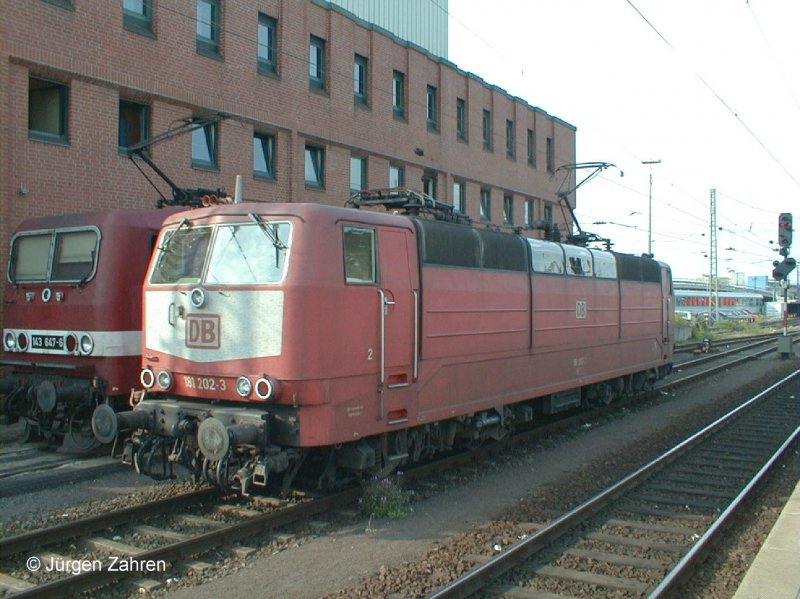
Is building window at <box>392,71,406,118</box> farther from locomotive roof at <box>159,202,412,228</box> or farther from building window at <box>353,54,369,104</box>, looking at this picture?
locomotive roof at <box>159,202,412,228</box>

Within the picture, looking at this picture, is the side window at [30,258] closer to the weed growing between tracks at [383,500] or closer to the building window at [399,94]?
the weed growing between tracks at [383,500]

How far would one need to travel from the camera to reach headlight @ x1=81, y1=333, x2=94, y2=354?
9.38 metres

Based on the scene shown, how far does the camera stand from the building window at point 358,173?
21078mm

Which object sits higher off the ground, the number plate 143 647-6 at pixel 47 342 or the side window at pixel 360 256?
the side window at pixel 360 256

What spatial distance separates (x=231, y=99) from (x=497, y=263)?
32.2 feet

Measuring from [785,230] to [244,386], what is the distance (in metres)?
16.8

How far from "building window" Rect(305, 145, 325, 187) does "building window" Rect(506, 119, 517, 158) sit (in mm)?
11371

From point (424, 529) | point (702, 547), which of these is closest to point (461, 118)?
point (424, 529)

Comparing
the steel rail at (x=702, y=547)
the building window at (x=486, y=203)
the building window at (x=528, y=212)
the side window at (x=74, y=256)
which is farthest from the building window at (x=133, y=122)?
the building window at (x=528, y=212)

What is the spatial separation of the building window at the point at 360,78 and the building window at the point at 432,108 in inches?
140

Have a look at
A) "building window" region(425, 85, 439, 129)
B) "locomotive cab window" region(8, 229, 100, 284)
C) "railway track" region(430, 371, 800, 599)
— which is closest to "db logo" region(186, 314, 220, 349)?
"locomotive cab window" region(8, 229, 100, 284)

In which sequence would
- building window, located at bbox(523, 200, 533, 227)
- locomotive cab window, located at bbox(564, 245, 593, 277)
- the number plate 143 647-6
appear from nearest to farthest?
the number plate 143 647-6, locomotive cab window, located at bbox(564, 245, 593, 277), building window, located at bbox(523, 200, 533, 227)

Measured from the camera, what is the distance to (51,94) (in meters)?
13.8

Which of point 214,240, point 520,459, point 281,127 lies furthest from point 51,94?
point 520,459
